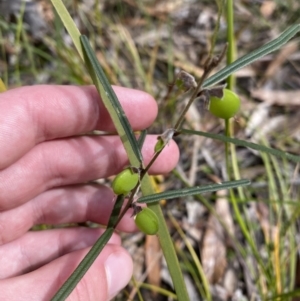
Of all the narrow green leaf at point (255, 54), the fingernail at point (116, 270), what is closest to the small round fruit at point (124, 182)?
the narrow green leaf at point (255, 54)

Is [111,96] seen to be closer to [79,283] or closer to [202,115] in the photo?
[79,283]

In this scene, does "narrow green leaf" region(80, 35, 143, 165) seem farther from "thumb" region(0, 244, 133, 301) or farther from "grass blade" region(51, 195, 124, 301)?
"thumb" region(0, 244, 133, 301)

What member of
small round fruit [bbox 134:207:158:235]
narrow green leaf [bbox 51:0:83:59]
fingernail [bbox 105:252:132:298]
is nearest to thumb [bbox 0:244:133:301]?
fingernail [bbox 105:252:132:298]

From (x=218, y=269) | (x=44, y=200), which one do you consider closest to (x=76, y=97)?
(x=44, y=200)

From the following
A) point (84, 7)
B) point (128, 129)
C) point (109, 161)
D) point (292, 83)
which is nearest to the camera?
point (128, 129)

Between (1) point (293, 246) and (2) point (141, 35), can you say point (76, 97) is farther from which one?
(2) point (141, 35)

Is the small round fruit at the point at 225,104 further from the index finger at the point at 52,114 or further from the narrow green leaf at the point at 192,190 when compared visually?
the index finger at the point at 52,114

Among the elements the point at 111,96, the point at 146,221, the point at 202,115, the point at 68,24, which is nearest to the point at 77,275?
the point at 146,221
